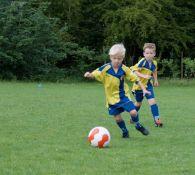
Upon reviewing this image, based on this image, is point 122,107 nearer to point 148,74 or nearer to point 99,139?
point 99,139

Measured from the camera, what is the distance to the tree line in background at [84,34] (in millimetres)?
30234

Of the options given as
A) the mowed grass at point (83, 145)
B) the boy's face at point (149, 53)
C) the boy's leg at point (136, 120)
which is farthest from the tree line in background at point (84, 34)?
the boy's leg at point (136, 120)

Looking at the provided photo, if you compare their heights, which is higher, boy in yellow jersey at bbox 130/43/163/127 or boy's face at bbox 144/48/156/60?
boy's face at bbox 144/48/156/60

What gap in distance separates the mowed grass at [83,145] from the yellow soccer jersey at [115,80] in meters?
0.72

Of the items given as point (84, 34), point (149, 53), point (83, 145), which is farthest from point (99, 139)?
point (84, 34)

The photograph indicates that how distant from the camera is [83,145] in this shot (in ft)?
28.7

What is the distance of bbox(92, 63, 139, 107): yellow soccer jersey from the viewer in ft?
31.4

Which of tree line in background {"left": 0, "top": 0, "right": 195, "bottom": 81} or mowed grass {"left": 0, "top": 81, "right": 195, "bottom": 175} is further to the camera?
tree line in background {"left": 0, "top": 0, "right": 195, "bottom": 81}

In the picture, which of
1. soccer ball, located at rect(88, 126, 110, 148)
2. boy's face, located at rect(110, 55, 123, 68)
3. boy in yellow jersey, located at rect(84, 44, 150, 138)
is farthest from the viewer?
boy in yellow jersey, located at rect(84, 44, 150, 138)

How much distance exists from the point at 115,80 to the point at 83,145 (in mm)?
1466

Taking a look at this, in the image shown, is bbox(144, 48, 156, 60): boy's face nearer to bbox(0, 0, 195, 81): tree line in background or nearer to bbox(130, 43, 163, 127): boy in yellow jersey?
bbox(130, 43, 163, 127): boy in yellow jersey

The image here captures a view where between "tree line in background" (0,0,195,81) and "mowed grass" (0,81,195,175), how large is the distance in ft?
51.2

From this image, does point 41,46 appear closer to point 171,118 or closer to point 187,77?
point 187,77

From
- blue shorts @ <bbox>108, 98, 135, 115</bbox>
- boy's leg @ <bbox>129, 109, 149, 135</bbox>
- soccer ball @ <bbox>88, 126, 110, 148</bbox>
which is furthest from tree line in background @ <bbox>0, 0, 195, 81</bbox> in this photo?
soccer ball @ <bbox>88, 126, 110, 148</bbox>
